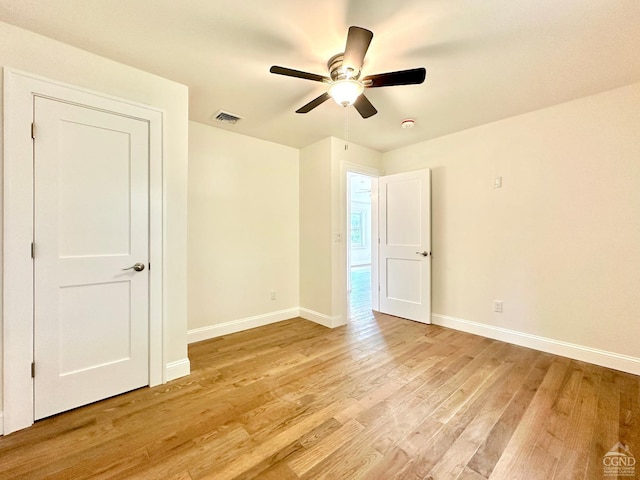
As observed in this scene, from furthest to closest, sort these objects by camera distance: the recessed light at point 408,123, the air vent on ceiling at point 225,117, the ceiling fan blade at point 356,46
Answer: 1. the recessed light at point 408,123
2. the air vent on ceiling at point 225,117
3. the ceiling fan blade at point 356,46

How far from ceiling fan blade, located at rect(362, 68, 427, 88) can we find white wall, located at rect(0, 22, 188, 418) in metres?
1.66

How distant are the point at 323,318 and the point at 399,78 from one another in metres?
2.89

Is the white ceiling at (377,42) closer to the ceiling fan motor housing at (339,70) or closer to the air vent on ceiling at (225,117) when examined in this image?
the ceiling fan motor housing at (339,70)

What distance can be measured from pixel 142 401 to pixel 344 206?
9.52 feet

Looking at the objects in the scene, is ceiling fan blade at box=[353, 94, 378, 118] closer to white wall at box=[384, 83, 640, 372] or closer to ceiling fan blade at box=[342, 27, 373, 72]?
ceiling fan blade at box=[342, 27, 373, 72]

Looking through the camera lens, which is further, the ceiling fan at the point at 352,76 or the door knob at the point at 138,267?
the door knob at the point at 138,267

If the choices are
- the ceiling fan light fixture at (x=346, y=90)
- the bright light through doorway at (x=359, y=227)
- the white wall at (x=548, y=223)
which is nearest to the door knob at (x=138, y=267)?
the ceiling fan light fixture at (x=346, y=90)

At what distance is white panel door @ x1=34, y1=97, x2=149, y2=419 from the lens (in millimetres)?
1770

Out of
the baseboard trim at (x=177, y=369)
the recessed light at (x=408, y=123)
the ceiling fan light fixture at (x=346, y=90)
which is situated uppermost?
the recessed light at (x=408, y=123)

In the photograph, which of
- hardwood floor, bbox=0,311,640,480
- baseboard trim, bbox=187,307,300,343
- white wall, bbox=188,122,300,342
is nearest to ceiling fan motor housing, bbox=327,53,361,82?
white wall, bbox=188,122,300,342

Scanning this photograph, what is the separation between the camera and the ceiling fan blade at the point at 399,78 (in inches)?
64.0

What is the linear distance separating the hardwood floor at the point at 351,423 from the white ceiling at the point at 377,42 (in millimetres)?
2527

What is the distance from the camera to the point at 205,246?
10.3 ft

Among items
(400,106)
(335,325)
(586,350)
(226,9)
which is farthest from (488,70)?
(335,325)
